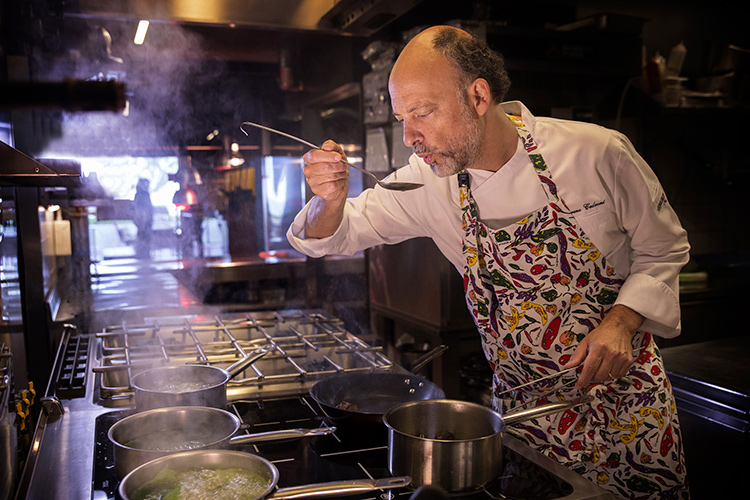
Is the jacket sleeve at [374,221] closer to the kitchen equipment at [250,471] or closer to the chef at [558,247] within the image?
the chef at [558,247]

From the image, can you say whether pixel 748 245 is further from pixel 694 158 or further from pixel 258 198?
pixel 258 198

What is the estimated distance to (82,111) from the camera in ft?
1.99

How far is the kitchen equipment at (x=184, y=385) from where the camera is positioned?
Answer: 1332mm

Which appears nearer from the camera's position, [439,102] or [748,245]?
[439,102]

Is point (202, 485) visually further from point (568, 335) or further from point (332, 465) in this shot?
point (568, 335)

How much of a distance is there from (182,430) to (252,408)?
323 mm

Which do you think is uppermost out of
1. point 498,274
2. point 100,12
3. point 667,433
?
point 100,12

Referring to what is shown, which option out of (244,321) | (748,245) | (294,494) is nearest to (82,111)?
(294,494)

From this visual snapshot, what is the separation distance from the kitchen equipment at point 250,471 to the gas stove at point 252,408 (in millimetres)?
93

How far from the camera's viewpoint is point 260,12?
2.30 meters

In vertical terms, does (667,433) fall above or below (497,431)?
below

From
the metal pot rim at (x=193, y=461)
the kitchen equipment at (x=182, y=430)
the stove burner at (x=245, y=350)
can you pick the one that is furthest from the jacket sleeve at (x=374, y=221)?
the metal pot rim at (x=193, y=461)

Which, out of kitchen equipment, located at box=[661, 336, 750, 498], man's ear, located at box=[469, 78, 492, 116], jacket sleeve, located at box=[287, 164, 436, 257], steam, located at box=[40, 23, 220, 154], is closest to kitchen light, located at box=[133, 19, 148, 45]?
steam, located at box=[40, 23, 220, 154]

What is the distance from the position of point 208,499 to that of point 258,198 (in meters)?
5.99
